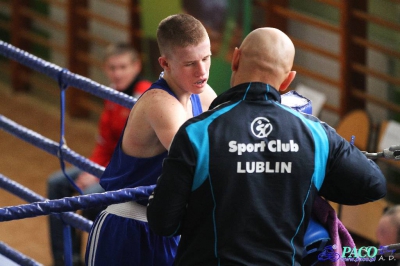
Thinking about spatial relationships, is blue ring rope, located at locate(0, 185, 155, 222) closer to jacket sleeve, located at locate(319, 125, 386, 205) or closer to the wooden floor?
jacket sleeve, located at locate(319, 125, 386, 205)

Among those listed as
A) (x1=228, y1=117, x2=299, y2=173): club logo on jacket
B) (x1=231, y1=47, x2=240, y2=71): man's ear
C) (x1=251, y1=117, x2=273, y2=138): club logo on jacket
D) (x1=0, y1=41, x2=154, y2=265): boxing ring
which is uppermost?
(x1=231, y1=47, x2=240, y2=71): man's ear

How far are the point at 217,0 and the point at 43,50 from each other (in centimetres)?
324

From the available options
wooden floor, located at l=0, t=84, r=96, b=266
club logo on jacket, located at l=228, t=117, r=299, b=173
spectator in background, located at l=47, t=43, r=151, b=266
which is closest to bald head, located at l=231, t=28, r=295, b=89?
club logo on jacket, located at l=228, t=117, r=299, b=173

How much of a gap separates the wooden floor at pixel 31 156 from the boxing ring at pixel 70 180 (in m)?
2.51

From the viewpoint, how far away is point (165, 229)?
70.7 inches

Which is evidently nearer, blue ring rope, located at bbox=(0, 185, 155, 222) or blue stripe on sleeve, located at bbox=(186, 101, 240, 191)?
blue stripe on sleeve, located at bbox=(186, 101, 240, 191)

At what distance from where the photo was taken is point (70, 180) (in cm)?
284

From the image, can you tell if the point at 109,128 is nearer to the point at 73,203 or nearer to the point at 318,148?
the point at 73,203

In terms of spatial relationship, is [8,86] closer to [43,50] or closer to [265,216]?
[43,50]

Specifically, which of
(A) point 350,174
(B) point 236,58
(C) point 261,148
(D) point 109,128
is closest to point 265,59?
(B) point 236,58

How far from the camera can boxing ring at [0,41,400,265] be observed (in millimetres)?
1965

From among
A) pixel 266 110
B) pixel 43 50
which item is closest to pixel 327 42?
pixel 43 50

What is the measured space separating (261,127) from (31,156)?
5.63 m

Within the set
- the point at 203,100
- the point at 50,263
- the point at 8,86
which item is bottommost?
the point at 50,263
